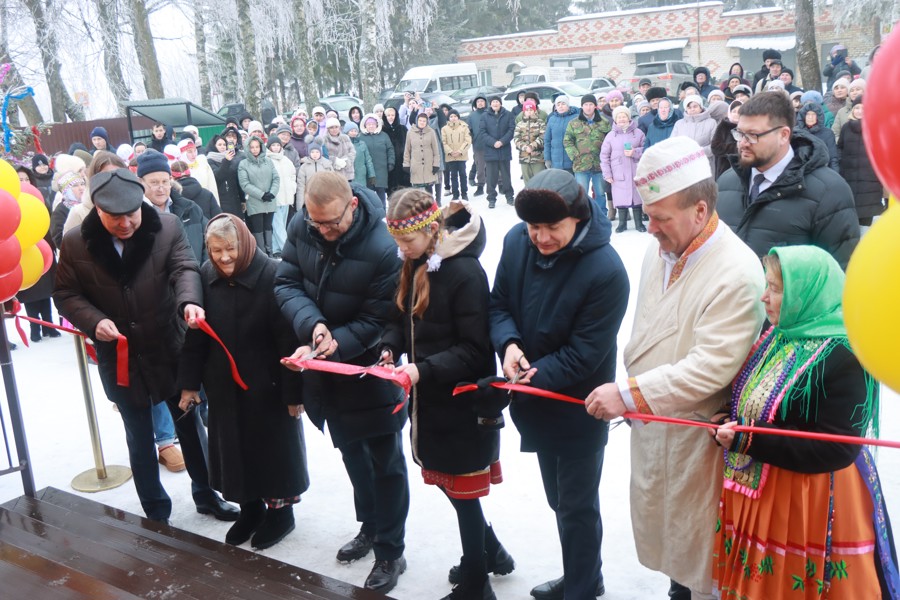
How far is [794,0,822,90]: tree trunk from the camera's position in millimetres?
21312

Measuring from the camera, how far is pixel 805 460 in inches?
99.7

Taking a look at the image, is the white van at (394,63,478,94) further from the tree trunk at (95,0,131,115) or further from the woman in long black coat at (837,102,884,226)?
the woman in long black coat at (837,102,884,226)

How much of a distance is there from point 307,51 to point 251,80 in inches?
122

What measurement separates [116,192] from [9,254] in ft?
2.19

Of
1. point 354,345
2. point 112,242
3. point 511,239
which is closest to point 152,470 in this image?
point 112,242

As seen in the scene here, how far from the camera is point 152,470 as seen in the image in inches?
181

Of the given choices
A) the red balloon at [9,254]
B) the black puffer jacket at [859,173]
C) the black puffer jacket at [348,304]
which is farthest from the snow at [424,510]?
the black puffer jacket at [859,173]

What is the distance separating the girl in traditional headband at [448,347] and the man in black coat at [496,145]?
→ 11.0m

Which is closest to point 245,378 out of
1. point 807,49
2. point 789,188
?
point 789,188

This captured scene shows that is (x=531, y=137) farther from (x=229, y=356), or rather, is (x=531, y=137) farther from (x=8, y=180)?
(x=229, y=356)

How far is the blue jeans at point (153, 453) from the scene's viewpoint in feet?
14.7

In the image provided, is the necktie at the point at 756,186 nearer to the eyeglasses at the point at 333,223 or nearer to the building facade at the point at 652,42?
the eyeglasses at the point at 333,223

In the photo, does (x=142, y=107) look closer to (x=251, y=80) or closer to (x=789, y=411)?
(x=251, y=80)

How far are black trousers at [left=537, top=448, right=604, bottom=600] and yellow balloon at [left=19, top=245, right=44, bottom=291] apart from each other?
339cm
